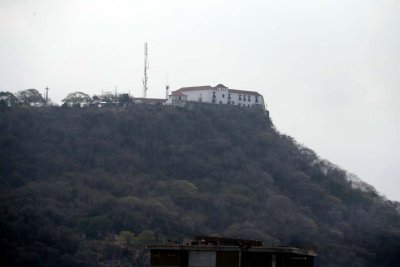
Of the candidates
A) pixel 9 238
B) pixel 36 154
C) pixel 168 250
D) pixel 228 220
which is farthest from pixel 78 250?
pixel 168 250

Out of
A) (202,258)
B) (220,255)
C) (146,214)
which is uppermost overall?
(220,255)

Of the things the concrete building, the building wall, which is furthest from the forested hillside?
the building wall

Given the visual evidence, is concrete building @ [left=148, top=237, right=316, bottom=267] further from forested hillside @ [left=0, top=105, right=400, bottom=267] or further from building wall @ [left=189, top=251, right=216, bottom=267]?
forested hillside @ [left=0, top=105, right=400, bottom=267]

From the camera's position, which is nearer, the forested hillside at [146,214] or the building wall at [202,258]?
the building wall at [202,258]

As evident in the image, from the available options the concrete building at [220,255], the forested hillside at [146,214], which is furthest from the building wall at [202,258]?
the forested hillside at [146,214]

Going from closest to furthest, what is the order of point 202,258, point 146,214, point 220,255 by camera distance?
point 220,255 → point 202,258 → point 146,214

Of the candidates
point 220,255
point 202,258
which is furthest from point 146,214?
point 220,255

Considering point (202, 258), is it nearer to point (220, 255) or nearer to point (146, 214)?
point (220, 255)

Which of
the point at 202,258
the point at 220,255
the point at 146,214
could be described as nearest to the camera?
the point at 220,255

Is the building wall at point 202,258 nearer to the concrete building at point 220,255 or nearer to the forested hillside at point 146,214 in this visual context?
the concrete building at point 220,255

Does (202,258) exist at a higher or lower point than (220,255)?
lower

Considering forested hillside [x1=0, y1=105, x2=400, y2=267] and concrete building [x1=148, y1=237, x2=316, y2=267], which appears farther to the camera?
forested hillside [x1=0, y1=105, x2=400, y2=267]

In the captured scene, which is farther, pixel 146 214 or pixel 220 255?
pixel 146 214

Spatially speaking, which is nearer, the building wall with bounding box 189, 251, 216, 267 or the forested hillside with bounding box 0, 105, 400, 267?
the building wall with bounding box 189, 251, 216, 267
